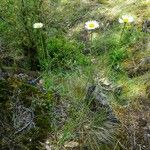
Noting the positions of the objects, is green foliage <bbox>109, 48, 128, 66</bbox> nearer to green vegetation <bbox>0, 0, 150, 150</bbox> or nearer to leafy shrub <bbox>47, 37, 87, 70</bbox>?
green vegetation <bbox>0, 0, 150, 150</bbox>

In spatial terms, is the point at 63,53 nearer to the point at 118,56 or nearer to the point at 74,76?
the point at 118,56

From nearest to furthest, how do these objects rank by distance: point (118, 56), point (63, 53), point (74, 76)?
point (74, 76)
point (118, 56)
point (63, 53)

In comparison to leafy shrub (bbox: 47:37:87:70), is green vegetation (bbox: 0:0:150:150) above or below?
above

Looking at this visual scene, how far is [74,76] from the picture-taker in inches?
201

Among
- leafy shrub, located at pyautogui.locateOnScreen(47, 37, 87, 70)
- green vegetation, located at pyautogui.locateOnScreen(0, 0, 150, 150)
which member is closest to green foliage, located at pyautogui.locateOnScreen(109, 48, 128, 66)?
green vegetation, located at pyautogui.locateOnScreen(0, 0, 150, 150)

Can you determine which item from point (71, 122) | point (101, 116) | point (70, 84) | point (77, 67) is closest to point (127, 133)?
point (101, 116)

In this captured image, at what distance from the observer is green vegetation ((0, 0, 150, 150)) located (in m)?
3.88

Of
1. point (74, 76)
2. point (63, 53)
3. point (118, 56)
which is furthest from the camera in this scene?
point (63, 53)

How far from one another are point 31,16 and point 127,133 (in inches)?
83.6

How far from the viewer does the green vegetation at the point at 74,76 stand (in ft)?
12.7

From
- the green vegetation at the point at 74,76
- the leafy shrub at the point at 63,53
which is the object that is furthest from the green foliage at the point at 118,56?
the leafy shrub at the point at 63,53

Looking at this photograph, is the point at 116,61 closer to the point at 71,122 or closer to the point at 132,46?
the point at 132,46

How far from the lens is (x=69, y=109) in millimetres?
4195

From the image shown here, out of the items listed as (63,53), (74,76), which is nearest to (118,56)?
(63,53)
